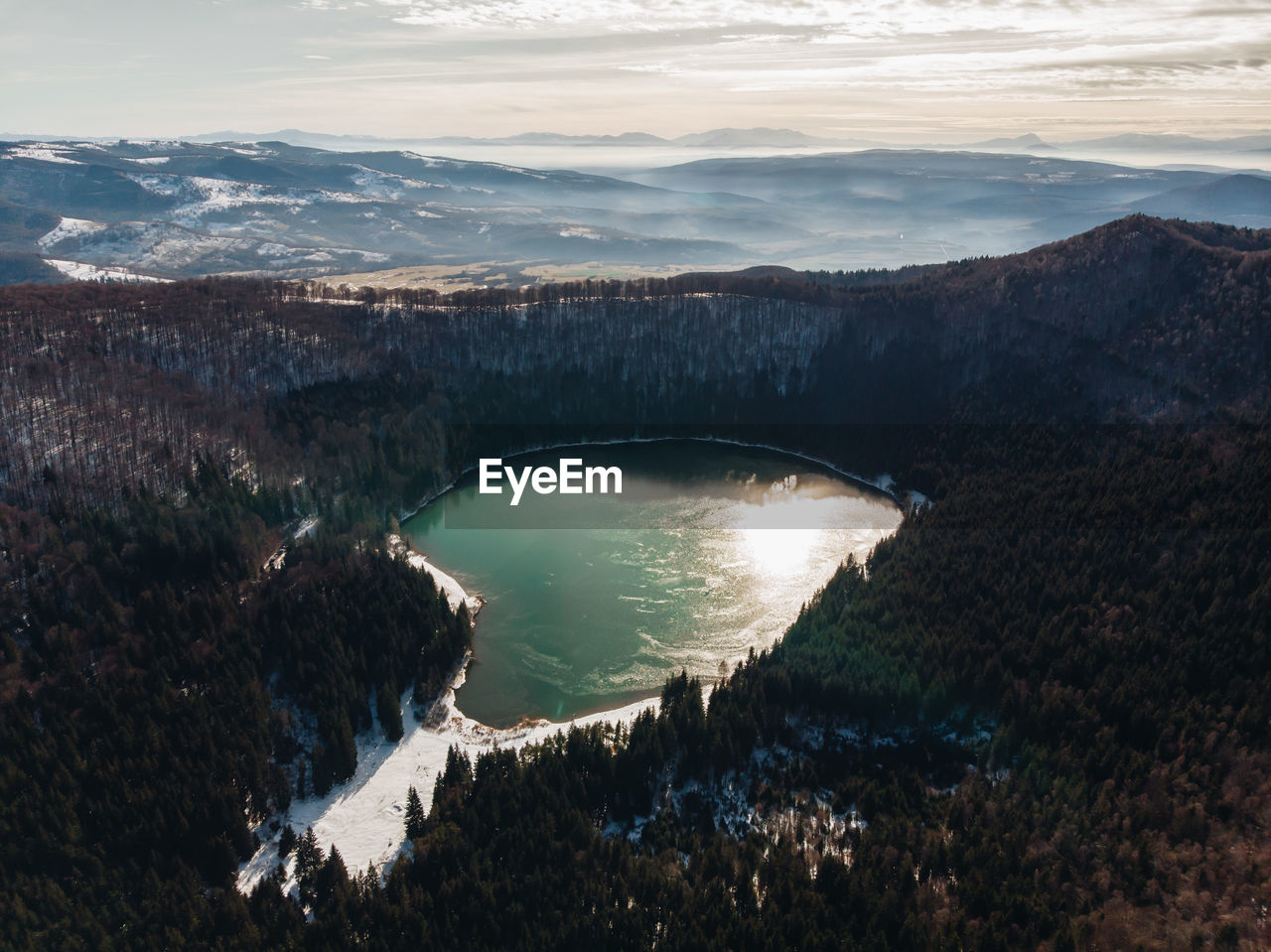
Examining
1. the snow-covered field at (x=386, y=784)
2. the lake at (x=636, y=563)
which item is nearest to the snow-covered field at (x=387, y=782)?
the snow-covered field at (x=386, y=784)

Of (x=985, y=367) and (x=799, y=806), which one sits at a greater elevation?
(x=985, y=367)

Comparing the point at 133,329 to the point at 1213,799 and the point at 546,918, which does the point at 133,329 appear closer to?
the point at 546,918

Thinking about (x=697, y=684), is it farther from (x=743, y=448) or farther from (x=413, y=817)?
(x=743, y=448)

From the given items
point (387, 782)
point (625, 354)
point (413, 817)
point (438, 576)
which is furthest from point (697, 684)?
point (625, 354)

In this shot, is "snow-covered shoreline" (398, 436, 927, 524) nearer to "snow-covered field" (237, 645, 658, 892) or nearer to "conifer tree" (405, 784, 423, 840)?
"snow-covered field" (237, 645, 658, 892)

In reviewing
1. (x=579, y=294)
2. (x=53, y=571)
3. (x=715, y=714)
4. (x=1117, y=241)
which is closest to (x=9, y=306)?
(x=53, y=571)

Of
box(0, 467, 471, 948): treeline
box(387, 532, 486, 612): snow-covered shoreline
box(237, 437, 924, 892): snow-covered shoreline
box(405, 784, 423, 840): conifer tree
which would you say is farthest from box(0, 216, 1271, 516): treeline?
box(405, 784, 423, 840): conifer tree
